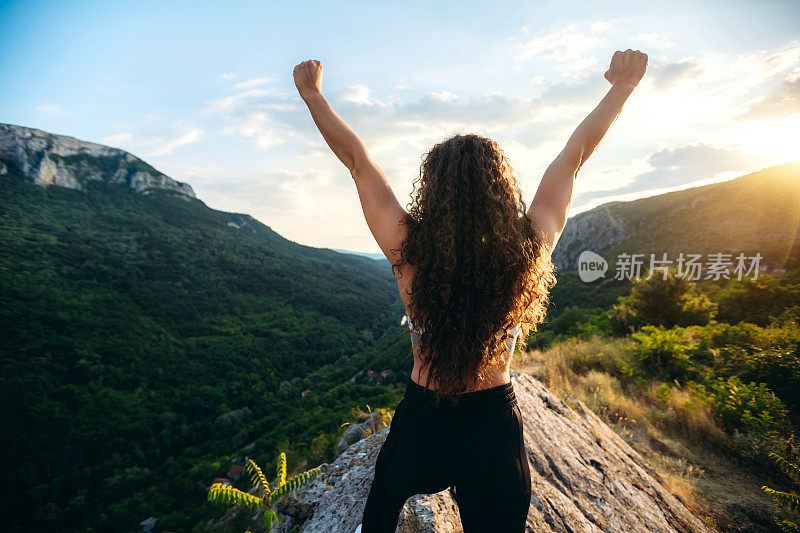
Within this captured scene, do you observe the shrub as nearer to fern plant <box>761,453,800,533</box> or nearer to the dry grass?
the dry grass

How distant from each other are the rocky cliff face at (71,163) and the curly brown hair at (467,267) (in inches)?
Answer: 5550

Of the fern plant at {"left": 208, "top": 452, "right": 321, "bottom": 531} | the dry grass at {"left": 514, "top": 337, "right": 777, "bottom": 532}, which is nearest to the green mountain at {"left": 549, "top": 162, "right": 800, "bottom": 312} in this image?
the dry grass at {"left": 514, "top": 337, "right": 777, "bottom": 532}

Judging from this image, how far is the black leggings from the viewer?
1100 millimetres

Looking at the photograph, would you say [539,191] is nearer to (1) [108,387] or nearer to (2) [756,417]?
(2) [756,417]

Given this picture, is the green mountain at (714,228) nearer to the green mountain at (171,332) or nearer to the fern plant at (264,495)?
the green mountain at (171,332)

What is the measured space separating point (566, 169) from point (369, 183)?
930 mm

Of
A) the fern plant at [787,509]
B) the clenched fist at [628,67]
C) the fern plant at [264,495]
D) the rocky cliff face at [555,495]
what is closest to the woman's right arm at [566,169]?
the clenched fist at [628,67]

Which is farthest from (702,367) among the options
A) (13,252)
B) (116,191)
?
(116,191)

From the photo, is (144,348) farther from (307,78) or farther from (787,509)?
(787,509)

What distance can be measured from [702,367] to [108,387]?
239ft

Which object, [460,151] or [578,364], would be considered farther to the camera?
[578,364]

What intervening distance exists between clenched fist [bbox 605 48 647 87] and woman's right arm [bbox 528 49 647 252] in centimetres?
4

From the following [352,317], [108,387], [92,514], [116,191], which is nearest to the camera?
[92,514]

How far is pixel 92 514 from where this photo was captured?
3516cm
